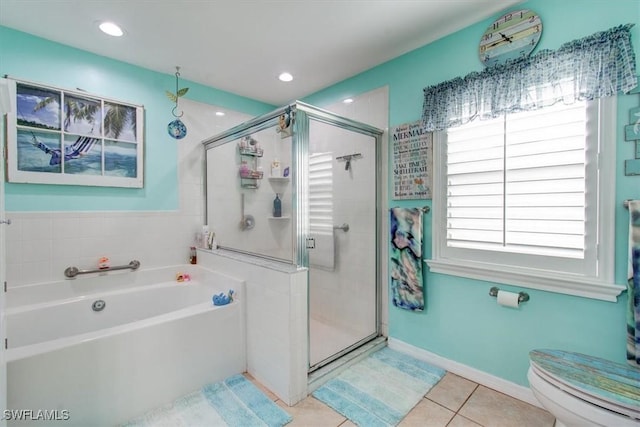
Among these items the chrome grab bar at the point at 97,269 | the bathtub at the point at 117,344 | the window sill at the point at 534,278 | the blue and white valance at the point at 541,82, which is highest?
the blue and white valance at the point at 541,82

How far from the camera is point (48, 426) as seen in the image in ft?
4.56

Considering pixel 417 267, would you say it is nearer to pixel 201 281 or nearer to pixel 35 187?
pixel 201 281

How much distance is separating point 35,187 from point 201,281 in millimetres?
1400

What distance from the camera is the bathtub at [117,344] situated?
55.9 inches

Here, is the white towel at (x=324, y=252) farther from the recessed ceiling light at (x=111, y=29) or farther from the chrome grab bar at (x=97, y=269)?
the recessed ceiling light at (x=111, y=29)

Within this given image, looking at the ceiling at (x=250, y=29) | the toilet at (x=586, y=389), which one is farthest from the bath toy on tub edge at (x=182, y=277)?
the toilet at (x=586, y=389)

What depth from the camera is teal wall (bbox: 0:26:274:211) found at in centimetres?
198

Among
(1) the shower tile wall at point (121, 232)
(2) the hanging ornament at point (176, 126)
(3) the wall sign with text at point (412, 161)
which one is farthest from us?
(2) the hanging ornament at point (176, 126)

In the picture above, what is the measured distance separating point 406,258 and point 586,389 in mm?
1192

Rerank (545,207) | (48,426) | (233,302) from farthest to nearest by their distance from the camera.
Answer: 1. (233,302)
2. (545,207)
3. (48,426)

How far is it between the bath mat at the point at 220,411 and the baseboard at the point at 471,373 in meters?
1.12

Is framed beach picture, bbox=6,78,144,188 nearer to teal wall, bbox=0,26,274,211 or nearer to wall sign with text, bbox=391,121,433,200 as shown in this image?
teal wall, bbox=0,26,274,211

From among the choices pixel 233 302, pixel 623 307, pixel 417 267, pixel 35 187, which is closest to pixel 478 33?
pixel 417 267

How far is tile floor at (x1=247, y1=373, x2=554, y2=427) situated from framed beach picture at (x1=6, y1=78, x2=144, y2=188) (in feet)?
7.12
